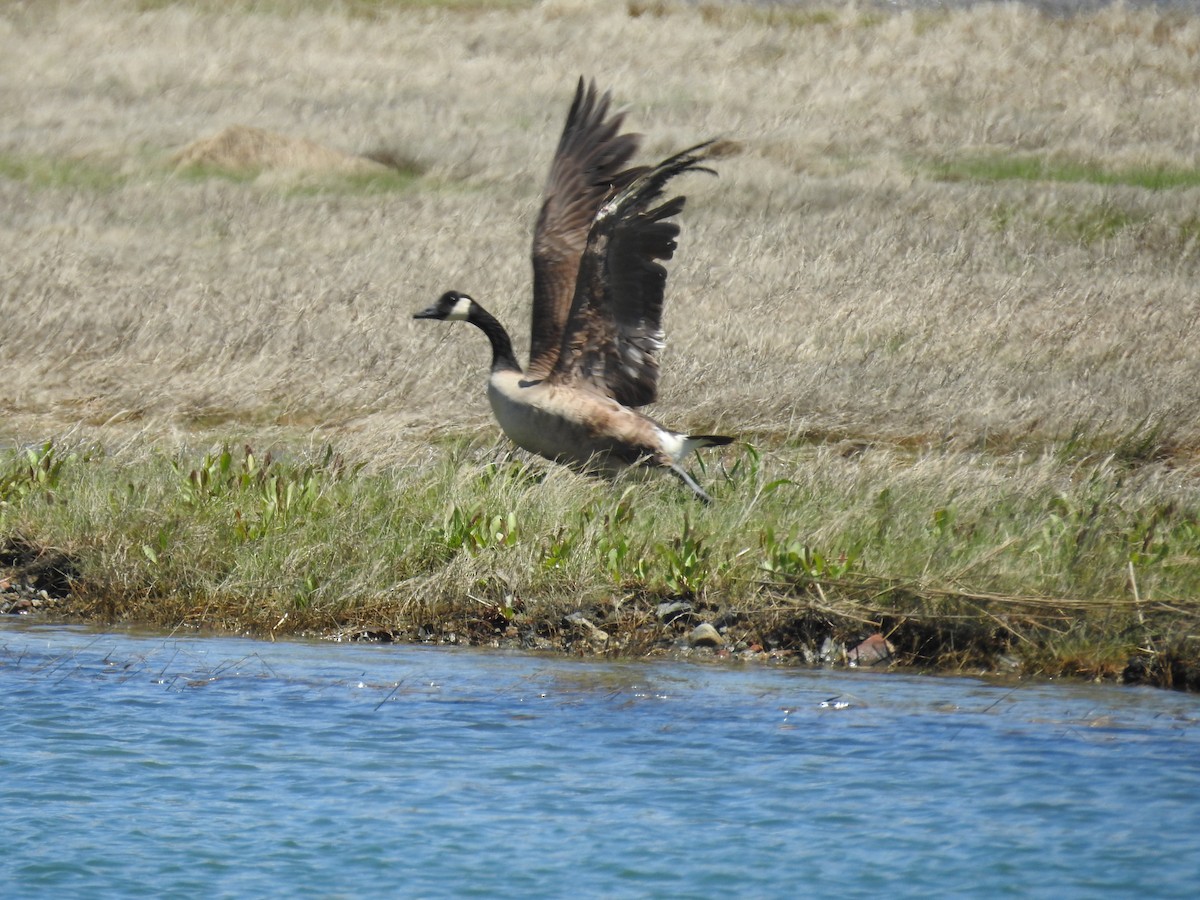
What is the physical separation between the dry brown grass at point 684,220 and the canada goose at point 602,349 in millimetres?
995

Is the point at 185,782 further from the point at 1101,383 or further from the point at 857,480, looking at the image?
the point at 1101,383

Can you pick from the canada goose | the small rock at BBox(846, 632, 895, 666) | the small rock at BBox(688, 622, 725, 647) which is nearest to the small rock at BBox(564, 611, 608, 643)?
the small rock at BBox(688, 622, 725, 647)

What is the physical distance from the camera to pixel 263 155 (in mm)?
25656

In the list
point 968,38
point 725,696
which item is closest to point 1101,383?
point 725,696

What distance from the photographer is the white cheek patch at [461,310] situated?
1023 centimetres

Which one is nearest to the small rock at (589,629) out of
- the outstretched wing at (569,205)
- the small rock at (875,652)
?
the small rock at (875,652)

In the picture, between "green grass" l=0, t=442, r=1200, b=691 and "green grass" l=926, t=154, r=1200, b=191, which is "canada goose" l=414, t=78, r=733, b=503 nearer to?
"green grass" l=0, t=442, r=1200, b=691

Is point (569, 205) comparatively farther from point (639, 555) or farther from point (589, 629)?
point (589, 629)

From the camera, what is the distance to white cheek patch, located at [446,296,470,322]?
33.6ft

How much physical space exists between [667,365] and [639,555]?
6257 mm

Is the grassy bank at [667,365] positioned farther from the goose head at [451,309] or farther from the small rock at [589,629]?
the goose head at [451,309]

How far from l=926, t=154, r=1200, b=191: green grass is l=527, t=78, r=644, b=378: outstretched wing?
1522 centimetres

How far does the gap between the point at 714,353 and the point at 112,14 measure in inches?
1242

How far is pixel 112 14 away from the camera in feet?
136
